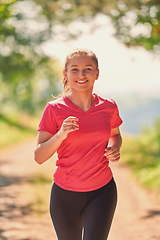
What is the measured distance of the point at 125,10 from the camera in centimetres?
884

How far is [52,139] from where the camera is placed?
2389 millimetres

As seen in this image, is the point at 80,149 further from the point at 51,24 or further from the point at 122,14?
the point at 51,24

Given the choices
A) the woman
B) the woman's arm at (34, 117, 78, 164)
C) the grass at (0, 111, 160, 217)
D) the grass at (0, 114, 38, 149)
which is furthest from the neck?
the grass at (0, 114, 38, 149)

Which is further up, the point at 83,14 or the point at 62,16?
the point at 62,16

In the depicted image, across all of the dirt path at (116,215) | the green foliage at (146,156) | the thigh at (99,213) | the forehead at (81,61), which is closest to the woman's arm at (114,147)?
the thigh at (99,213)

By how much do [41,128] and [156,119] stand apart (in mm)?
11753

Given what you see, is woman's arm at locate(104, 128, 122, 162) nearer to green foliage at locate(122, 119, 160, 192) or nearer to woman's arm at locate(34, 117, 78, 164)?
woman's arm at locate(34, 117, 78, 164)

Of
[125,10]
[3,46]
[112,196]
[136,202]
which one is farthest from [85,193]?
[3,46]

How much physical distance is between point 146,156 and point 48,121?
940cm

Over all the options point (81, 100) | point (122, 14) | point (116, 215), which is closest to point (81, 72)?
point (81, 100)

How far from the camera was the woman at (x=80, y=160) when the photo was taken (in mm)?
2457

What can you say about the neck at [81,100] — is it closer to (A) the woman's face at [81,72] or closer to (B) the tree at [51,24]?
(A) the woman's face at [81,72]

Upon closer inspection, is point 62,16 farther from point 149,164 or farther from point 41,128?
point 41,128

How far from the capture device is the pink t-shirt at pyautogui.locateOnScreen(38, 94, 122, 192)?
2461 mm
